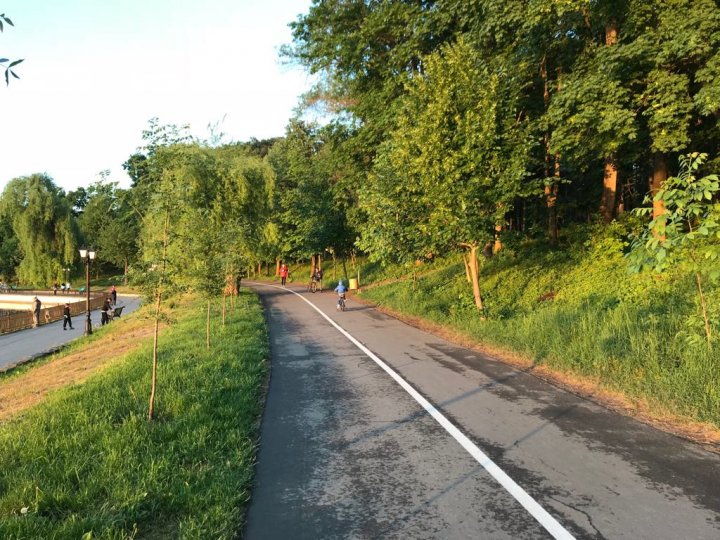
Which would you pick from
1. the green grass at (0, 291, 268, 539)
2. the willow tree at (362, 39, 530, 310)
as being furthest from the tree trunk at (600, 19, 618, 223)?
the green grass at (0, 291, 268, 539)

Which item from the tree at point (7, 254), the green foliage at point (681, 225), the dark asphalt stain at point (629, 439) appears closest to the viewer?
the dark asphalt stain at point (629, 439)

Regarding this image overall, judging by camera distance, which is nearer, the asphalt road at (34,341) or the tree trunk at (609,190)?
the tree trunk at (609,190)

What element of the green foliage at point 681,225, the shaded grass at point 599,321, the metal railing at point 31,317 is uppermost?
the green foliage at point 681,225

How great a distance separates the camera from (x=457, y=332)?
41.3ft

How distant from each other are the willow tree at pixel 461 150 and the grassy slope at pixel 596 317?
2659 mm

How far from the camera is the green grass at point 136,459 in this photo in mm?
3646

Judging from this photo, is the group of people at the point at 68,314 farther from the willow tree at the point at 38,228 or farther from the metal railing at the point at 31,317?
the willow tree at the point at 38,228

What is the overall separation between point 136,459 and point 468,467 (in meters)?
3.40

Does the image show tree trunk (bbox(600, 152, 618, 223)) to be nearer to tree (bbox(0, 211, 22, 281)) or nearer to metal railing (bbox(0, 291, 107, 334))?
metal railing (bbox(0, 291, 107, 334))

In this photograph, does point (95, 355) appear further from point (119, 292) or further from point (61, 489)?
point (119, 292)

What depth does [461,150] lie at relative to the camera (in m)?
12.1

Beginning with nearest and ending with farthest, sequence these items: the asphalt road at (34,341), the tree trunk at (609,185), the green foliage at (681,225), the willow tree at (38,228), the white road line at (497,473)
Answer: the white road line at (497,473), the green foliage at (681,225), the tree trunk at (609,185), the asphalt road at (34,341), the willow tree at (38,228)

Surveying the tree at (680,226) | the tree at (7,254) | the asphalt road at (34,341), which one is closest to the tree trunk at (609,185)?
the tree at (680,226)

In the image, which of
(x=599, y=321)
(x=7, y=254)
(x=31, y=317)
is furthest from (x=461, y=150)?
(x=7, y=254)
